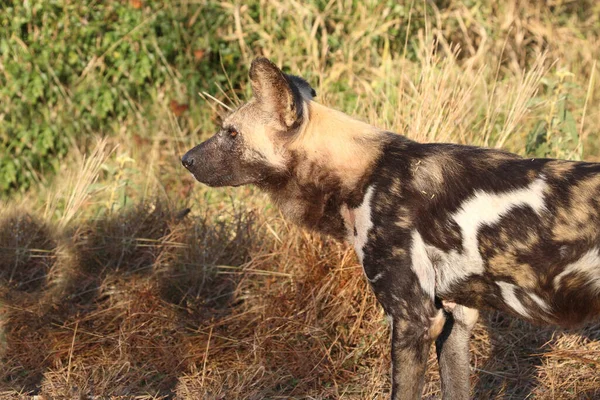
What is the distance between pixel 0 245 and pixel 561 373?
2.73 m

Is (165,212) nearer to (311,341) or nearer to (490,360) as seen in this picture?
(311,341)

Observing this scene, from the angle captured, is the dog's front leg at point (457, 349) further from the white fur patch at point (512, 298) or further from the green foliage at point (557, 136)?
the green foliage at point (557, 136)

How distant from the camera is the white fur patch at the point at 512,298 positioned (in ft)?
8.66

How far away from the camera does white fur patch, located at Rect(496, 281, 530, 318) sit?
2639 millimetres

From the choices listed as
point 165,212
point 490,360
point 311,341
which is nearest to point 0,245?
point 165,212

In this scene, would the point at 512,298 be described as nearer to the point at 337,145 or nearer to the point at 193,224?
the point at 337,145

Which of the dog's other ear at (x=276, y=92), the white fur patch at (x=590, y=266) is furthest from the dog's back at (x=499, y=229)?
the dog's other ear at (x=276, y=92)

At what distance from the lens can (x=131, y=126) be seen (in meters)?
5.96

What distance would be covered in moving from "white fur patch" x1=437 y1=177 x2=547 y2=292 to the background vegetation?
795mm

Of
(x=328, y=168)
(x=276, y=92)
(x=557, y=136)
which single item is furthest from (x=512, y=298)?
(x=557, y=136)

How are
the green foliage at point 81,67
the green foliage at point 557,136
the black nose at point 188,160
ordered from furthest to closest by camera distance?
the green foliage at point 81,67
the green foliage at point 557,136
the black nose at point 188,160

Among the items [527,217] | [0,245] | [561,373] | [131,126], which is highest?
[527,217]

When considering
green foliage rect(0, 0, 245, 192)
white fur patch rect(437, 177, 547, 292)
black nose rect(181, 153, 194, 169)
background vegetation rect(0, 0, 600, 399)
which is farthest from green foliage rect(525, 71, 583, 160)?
green foliage rect(0, 0, 245, 192)

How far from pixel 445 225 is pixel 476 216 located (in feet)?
0.34
